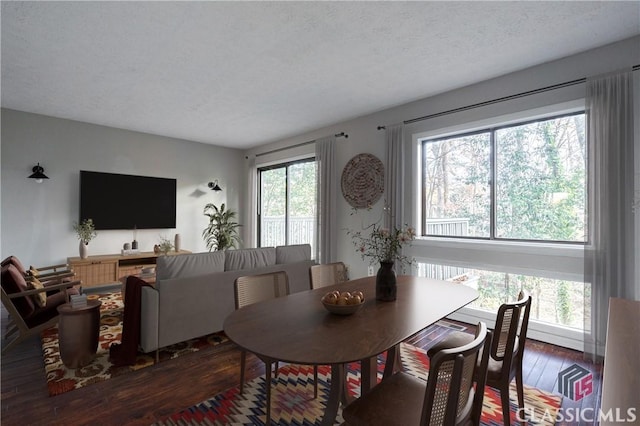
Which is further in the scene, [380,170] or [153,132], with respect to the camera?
[153,132]

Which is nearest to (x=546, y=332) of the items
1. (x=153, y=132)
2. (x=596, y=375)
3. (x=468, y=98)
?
(x=596, y=375)

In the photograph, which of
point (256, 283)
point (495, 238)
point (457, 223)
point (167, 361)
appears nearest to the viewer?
point (256, 283)

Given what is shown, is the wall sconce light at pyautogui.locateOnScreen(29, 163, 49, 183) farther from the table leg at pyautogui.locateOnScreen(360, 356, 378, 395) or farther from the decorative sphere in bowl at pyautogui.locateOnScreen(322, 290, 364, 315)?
the table leg at pyautogui.locateOnScreen(360, 356, 378, 395)

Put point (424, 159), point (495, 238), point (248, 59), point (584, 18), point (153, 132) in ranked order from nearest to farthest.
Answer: point (584, 18) < point (248, 59) < point (495, 238) < point (424, 159) < point (153, 132)

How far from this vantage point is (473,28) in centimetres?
247

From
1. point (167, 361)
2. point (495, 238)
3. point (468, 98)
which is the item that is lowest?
point (167, 361)

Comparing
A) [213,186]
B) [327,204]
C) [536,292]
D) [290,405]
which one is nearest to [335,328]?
[290,405]

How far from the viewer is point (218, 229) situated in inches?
252

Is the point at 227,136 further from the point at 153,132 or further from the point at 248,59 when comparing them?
the point at 248,59

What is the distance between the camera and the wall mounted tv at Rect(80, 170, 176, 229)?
201 inches

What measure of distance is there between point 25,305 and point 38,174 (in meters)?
2.62

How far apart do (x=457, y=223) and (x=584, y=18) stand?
2.22 meters

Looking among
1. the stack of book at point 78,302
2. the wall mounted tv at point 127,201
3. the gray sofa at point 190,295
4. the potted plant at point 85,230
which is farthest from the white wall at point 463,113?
the potted plant at point 85,230

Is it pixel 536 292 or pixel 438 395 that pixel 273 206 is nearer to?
pixel 536 292
